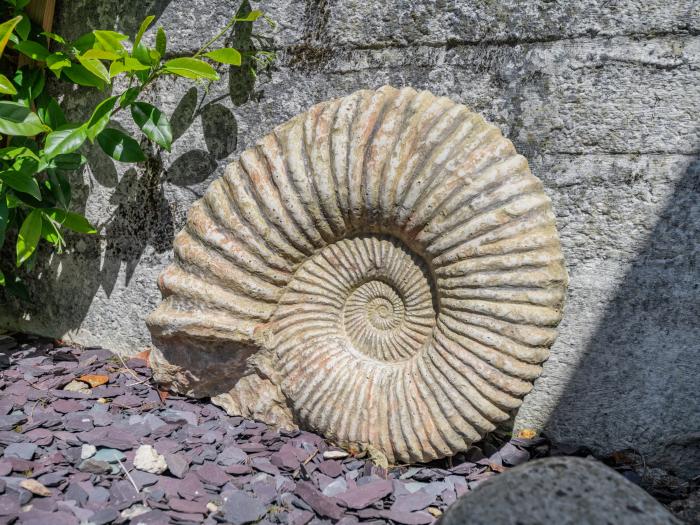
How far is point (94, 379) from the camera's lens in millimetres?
2453

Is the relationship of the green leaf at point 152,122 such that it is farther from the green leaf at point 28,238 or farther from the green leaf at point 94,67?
the green leaf at point 28,238

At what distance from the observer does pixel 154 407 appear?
2295 mm

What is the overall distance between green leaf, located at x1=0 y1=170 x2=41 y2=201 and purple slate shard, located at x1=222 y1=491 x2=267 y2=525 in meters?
1.20

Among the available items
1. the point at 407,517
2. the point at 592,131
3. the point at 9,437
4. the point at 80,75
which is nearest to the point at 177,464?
the point at 9,437

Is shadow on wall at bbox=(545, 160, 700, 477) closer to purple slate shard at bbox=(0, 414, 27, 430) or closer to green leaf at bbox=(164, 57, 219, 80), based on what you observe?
green leaf at bbox=(164, 57, 219, 80)

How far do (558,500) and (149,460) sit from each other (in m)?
1.19

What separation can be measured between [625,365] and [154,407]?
1.58 metres

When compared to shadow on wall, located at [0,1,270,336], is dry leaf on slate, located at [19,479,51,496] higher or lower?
lower

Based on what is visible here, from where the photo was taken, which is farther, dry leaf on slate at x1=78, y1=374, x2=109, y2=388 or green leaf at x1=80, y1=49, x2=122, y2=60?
dry leaf on slate at x1=78, y1=374, x2=109, y2=388

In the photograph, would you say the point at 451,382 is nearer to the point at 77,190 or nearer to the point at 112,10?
the point at 77,190

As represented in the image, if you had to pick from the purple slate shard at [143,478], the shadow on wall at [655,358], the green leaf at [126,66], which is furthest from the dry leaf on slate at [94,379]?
the shadow on wall at [655,358]

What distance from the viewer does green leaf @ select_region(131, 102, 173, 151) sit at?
230 centimetres

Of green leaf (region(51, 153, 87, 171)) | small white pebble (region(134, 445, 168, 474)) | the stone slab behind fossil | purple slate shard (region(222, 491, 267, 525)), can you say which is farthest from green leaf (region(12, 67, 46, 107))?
purple slate shard (region(222, 491, 267, 525))

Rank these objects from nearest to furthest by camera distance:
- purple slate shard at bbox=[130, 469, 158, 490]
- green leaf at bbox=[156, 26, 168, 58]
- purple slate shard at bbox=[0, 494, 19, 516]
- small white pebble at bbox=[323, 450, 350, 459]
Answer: purple slate shard at bbox=[0, 494, 19, 516], purple slate shard at bbox=[130, 469, 158, 490], small white pebble at bbox=[323, 450, 350, 459], green leaf at bbox=[156, 26, 168, 58]
